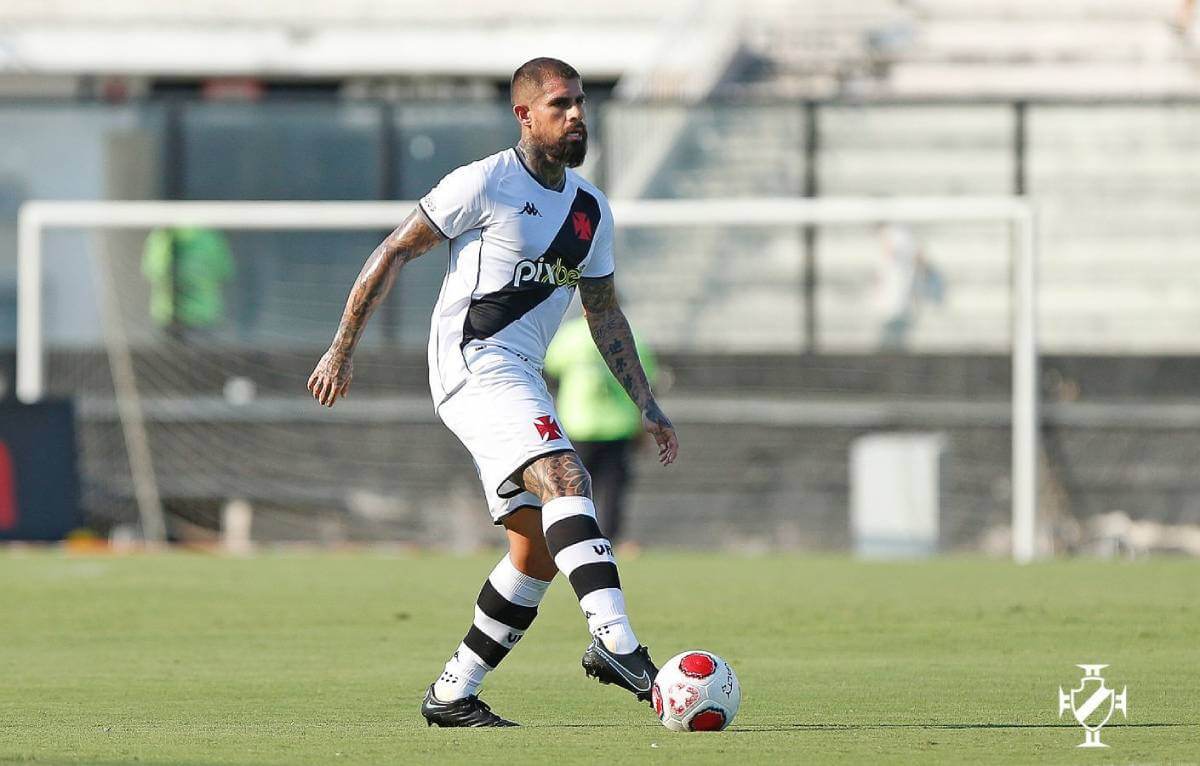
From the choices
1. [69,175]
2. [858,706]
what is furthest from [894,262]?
[858,706]

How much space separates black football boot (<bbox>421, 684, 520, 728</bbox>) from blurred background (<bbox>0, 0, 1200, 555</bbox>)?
9.61 m

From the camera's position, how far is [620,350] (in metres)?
7.21

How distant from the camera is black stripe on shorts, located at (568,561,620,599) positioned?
20.7ft

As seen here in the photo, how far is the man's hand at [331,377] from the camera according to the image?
6559mm

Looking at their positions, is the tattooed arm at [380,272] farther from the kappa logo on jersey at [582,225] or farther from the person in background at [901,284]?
the person in background at [901,284]

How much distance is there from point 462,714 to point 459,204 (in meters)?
1.58

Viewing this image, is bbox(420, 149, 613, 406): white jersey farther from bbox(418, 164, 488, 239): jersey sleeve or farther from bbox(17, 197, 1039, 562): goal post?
bbox(17, 197, 1039, 562): goal post

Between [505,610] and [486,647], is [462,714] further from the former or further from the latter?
[505,610]

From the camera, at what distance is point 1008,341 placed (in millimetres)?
17625

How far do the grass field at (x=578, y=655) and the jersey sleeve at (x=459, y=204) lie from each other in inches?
61.3

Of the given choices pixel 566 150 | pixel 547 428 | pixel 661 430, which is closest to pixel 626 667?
pixel 547 428

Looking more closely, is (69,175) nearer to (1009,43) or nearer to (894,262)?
(894,262)

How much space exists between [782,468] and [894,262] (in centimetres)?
200

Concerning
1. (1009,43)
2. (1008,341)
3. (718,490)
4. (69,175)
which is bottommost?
(718,490)
